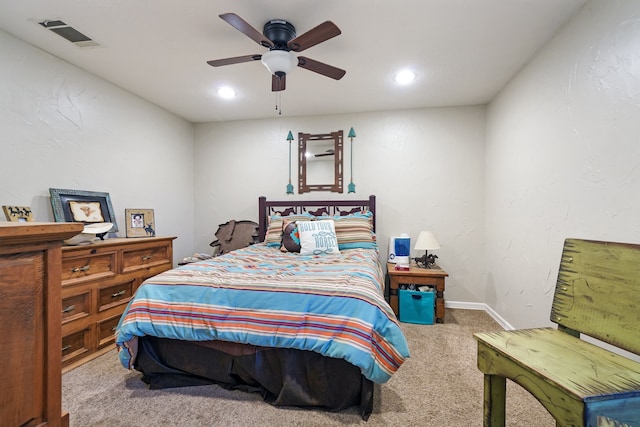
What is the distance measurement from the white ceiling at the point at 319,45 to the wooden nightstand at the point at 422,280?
190 centimetres

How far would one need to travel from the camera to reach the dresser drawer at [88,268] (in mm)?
2055

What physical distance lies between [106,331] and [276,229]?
176 cm

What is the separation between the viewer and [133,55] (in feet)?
7.66

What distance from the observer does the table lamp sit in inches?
124

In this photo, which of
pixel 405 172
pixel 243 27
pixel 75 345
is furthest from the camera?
pixel 405 172

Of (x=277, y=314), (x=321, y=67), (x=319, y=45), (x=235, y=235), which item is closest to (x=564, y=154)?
(x=321, y=67)

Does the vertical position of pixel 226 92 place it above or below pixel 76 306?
above

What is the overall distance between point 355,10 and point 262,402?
→ 247cm

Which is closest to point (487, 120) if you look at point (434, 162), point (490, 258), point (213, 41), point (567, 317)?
point (434, 162)

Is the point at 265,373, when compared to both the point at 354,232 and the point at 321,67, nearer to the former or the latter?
the point at 354,232

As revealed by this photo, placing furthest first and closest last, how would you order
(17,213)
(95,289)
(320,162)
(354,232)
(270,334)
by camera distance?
(320,162)
(354,232)
(95,289)
(17,213)
(270,334)

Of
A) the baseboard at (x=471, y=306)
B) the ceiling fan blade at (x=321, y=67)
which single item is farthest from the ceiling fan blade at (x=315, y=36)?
the baseboard at (x=471, y=306)

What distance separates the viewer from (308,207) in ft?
12.3

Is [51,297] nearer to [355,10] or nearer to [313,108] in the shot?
[355,10]
